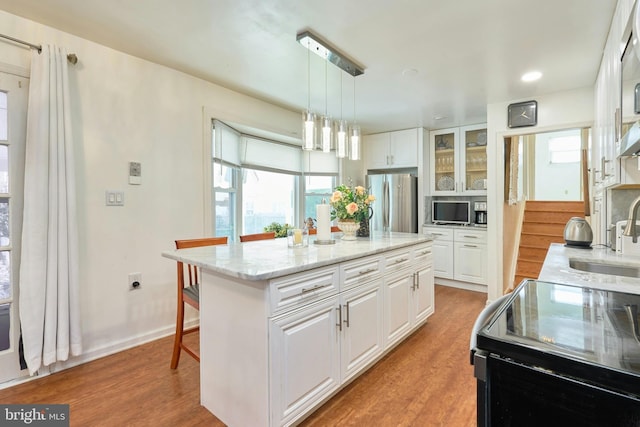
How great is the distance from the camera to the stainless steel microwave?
4.55 metres

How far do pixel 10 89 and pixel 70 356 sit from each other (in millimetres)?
1884

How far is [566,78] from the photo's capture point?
293 cm

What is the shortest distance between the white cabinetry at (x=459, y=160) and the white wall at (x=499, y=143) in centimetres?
81

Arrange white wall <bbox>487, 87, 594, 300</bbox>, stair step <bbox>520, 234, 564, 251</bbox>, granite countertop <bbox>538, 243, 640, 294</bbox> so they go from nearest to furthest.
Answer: granite countertop <bbox>538, 243, 640, 294</bbox> → white wall <bbox>487, 87, 594, 300</bbox> → stair step <bbox>520, 234, 564, 251</bbox>

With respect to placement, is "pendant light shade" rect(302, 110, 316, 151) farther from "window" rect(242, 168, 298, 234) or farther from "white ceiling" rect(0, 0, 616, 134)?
"window" rect(242, 168, 298, 234)

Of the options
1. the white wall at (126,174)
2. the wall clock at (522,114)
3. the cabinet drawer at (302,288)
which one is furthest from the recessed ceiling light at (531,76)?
the white wall at (126,174)

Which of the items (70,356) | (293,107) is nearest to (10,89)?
(70,356)

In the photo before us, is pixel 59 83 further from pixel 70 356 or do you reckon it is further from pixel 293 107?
pixel 293 107

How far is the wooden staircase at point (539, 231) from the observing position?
4262mm

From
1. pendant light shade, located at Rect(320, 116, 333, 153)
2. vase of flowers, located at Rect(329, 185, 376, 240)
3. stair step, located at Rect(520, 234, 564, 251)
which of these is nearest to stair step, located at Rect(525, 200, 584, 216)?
stair step, located at Rect(520, 234, 564, 251)

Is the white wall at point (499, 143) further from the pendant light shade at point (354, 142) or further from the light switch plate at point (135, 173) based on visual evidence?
the light switch plate at point (135, 173)

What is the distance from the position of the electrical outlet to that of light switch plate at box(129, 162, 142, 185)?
0.78 m

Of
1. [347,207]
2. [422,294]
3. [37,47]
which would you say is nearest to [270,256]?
[347,207]

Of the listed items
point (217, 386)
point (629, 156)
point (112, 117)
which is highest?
point (112, 117)
